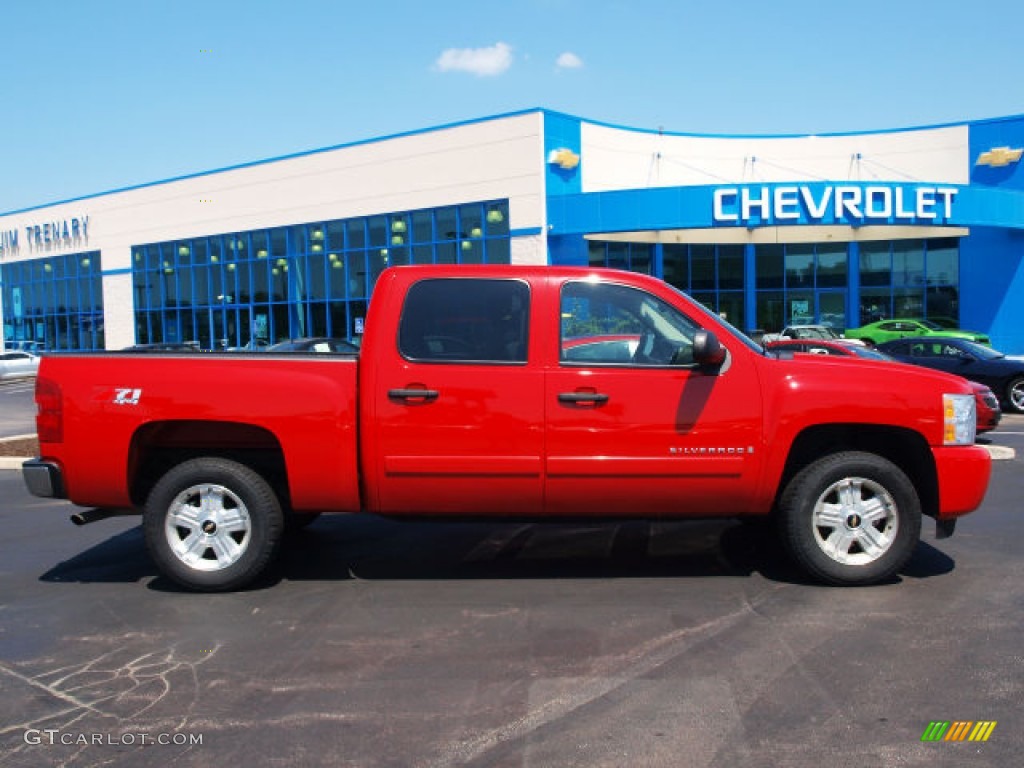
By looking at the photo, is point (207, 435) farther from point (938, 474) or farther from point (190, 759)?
point (938, 474)

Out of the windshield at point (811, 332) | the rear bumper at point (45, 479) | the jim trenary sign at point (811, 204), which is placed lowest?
the rear bumper at point (45, 479)

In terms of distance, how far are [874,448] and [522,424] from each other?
90.6 inches

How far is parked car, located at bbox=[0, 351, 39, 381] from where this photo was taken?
113 feet

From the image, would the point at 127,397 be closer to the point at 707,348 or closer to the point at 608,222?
the point at 707,348

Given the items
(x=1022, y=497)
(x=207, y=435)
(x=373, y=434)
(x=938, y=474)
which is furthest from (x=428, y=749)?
(x=1022, y=497)

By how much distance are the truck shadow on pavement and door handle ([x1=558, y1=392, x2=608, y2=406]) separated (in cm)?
127

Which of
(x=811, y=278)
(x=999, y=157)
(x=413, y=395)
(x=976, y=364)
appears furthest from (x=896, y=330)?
(x=413, y=395)

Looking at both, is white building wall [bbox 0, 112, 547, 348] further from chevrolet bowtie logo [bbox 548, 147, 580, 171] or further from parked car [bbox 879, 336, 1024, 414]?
parked car [bbox 879, 336, 1024, 414]

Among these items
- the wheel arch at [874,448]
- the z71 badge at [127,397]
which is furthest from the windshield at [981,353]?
the z71 badge at [127,397]

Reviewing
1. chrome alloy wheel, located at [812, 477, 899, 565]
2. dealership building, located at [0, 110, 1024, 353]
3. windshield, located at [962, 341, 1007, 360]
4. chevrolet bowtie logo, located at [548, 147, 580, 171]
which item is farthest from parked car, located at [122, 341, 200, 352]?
chevrolet bowtie logo, located at [548, 147, 580, 171]

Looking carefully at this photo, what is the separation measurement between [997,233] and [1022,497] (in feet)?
86.2

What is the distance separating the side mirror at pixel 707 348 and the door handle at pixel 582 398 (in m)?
0.59

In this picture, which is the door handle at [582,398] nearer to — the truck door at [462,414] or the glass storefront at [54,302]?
the truck door at [462,414]

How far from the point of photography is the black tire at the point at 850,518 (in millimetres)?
5301
